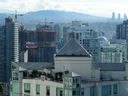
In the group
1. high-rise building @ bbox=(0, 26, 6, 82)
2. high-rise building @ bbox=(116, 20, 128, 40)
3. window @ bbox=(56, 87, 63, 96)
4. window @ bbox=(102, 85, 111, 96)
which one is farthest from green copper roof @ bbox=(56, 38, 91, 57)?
high-rise building @ bbox=(116, 20, 128, 40)

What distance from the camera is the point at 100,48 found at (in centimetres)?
10994

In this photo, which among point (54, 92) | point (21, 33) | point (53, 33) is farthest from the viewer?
point (53, 33)

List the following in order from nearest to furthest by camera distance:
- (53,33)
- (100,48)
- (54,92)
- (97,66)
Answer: (54,92) < (97,66) < (100,48) < (53,33)

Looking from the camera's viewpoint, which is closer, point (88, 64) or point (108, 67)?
point (88, 64)

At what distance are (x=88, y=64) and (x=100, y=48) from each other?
84.2 m

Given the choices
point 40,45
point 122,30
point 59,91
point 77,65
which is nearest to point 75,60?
point 77,65

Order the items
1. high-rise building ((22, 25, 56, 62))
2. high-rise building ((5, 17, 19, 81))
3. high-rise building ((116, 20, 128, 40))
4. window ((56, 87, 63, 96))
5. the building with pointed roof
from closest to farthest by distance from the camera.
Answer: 1. window ((56, 87, 63, 96))
2. the building with pointed roof
3. high-rise building ((5, 17, 19, 81))
4. high-rise building ((22, 25, 56, 62))
5. high-rise building ((116, 20, 128, 40))

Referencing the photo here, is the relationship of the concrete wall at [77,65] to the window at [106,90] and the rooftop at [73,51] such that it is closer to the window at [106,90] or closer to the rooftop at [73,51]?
the rooftop at [73,51]

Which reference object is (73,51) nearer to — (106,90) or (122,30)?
(106,90)

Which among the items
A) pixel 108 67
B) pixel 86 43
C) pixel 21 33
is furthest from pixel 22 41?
pixel 108 67

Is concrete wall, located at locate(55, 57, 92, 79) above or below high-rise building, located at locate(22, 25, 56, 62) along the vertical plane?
above

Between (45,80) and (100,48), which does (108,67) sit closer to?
(45,80)

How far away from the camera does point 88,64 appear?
26.0m

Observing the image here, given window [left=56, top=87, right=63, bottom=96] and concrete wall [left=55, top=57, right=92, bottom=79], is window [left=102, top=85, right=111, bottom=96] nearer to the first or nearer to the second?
concrete wall [left=55, top=57, right=92, bottom=79]
